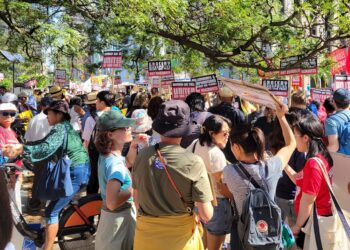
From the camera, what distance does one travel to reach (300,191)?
3.42m

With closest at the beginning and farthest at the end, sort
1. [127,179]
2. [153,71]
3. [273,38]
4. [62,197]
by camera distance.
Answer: [127,179] → [62,197] → [273,38] → [153,71]

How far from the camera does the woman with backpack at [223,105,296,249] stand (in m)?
2.97

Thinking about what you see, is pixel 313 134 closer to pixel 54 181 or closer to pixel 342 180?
pixel 342 180

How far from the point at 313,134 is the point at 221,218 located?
119 cm

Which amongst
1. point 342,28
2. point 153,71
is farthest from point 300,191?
point 153,71

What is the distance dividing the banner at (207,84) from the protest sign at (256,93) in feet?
22.0

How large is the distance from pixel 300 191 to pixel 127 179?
1.35 meters

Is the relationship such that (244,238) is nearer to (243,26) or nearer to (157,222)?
(157,222)

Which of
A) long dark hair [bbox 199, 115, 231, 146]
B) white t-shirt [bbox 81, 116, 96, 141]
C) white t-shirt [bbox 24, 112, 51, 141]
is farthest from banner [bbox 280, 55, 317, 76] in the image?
long dark hair [bbox 199, 115, 231, 146]

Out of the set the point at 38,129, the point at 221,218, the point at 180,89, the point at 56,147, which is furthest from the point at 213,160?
the point at 180,89

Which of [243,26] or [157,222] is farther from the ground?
[243,26]

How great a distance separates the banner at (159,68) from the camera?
36.7 ft

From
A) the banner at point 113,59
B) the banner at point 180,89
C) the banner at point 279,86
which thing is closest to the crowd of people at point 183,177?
the banner at point 279,86

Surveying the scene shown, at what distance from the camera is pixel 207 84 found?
1012 centimetres
